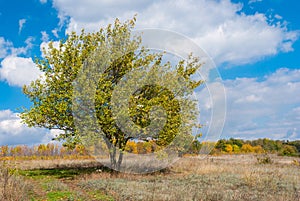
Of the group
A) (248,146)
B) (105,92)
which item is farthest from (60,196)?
(248,146)

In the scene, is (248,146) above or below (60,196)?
above

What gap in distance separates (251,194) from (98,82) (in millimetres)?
10521

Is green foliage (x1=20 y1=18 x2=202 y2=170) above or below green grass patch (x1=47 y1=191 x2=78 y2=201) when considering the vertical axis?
above

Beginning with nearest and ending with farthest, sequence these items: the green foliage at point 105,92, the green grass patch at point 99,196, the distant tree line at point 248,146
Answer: the green grass patch at point 99,196, the green foliage at point 105,92, the distant tree line at point 248,146

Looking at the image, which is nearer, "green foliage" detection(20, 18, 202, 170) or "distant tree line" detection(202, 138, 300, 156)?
"green foliage" detection(20, 18, 202, 170)

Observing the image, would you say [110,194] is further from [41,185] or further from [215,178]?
[215,178]

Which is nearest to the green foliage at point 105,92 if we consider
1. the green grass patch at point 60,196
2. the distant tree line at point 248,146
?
the green grass patch at point 60,196

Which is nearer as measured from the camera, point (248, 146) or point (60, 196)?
point (60, 196)

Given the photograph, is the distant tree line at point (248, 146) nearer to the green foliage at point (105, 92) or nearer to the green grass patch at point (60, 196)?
the green foliage at point (105, 92)

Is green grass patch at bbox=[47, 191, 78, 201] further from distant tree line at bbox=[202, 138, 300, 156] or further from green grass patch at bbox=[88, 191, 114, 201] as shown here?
distant tree line at bbox=[202, 138, 300, 156]

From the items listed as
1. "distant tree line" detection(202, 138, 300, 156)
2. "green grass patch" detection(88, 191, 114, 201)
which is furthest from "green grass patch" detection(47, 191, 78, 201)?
"distant tree line" detection(202, 138, 300, 156)

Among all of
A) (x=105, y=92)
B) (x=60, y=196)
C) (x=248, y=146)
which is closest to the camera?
(x=60, y=196)

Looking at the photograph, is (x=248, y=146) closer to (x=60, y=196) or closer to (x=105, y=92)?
(x=105, y=92)

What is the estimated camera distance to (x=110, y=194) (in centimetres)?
1227
